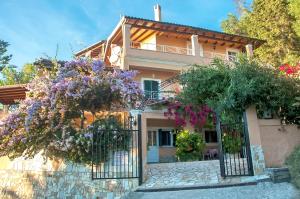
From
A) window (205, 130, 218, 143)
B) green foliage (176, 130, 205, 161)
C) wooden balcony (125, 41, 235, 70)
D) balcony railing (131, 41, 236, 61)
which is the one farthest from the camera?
balcony railing (131, 41, 236, 61)

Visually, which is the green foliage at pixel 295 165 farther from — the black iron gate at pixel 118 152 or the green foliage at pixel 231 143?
the black iron gate at pixel 118 152

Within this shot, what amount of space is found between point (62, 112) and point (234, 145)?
6.38 m

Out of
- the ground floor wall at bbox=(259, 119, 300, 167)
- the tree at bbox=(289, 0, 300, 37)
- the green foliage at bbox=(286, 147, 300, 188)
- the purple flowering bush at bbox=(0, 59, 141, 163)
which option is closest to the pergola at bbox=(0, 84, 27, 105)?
the purple flowering bush at bbox=(0, 59, 141, 163)

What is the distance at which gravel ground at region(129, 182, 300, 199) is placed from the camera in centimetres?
804

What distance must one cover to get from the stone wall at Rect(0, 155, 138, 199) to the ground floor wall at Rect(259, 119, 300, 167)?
473 centimetres

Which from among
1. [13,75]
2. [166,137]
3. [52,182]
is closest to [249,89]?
[52,182]

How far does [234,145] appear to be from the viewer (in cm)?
1036

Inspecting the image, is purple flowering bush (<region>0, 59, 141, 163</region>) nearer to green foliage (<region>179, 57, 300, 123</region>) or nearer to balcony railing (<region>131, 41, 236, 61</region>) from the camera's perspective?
green foliage (<region>179, 57, 300, 123</region>)

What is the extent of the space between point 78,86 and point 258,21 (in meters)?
22.7

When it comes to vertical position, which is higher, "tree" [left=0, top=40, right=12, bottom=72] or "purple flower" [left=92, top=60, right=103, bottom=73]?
"tree" [left=0, top=40, right=12, bottom=72]

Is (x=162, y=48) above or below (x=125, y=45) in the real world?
above

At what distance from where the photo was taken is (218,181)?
9516mm

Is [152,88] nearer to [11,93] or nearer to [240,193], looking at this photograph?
[11,93]

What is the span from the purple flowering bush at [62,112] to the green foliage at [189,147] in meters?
5.59
